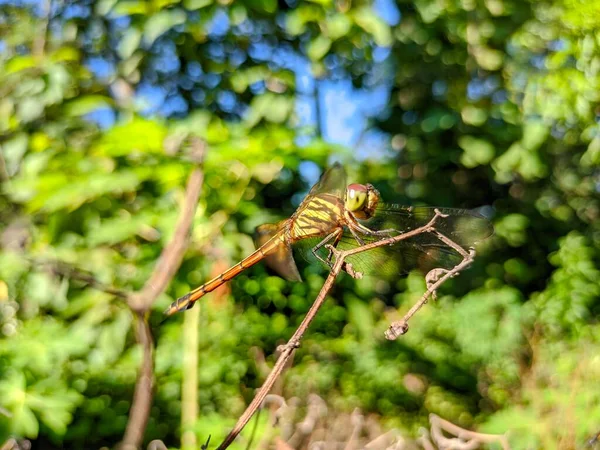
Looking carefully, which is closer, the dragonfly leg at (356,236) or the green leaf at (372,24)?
the dragonfly leg at (356,236)

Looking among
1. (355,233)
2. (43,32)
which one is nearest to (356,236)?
(355,233)

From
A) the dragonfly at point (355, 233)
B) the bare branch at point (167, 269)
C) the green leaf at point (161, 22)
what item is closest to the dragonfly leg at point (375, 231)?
the dragonfly at point (355, 233)

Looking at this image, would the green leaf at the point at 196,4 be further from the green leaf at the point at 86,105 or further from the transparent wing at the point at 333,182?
the transparent wing at the point at 333,182

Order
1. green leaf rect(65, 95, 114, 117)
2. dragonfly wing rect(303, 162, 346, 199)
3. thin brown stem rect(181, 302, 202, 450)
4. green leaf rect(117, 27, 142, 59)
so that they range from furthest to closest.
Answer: green leaf rect(117, 27, 142, 59) → green leaf rect(65, 95, 114, 117) → thin brown stem rect(181, 302, 202, 450) → dragonfly wing rect(303, 162, 346, 199)

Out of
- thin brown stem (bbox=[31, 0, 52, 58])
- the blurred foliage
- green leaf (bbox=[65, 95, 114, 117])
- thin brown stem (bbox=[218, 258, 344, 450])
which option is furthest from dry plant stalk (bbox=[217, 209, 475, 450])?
thin brown stem (bbox=[31, 0, 52, 58])

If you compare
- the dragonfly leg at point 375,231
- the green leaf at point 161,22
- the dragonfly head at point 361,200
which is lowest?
the green leaf at point 161,22

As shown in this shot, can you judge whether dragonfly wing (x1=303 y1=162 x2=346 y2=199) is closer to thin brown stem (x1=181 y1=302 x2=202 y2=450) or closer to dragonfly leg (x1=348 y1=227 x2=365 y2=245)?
dragonfly leg (x1=348 y1=227 x2=365 y2=245)
